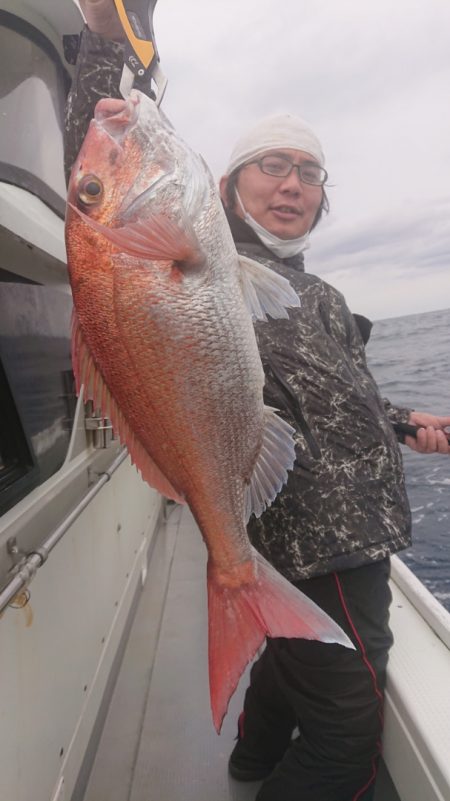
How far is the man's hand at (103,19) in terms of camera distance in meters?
1.33

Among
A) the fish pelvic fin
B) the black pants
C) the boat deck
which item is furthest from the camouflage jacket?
the boat deck

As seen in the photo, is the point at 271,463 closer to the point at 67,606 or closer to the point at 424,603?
the point at 67,606

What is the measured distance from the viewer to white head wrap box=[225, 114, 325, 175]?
1789 millimetres

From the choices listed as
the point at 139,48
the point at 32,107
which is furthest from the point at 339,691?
the point at 32,107

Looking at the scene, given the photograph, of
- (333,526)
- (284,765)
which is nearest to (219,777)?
(284,765)

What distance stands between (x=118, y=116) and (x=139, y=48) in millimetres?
159

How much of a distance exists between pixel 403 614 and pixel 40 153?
97.2 inches

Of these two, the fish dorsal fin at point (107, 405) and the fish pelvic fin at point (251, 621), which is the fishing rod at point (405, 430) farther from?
the fish dorsal fin at point (107, 405)

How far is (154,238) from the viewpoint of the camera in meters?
1.08

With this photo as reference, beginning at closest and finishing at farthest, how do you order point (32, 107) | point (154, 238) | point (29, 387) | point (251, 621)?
point (154, 238) → point (251, 621) → point (29, 387) → point (32, 107)

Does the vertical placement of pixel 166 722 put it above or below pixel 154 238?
below

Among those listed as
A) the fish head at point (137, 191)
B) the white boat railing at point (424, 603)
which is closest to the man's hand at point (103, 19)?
the fish head at point (137, 191)

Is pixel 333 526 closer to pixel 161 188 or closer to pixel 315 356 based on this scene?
pixel 315 356

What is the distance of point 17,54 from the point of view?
2176 millimetres
